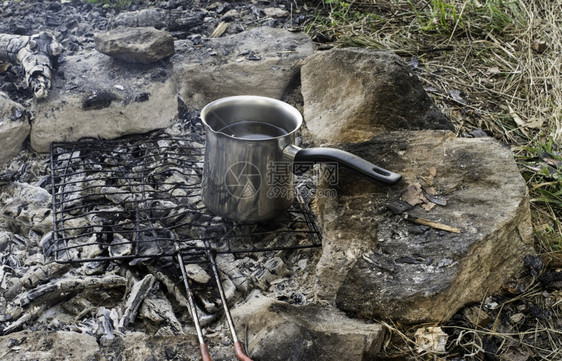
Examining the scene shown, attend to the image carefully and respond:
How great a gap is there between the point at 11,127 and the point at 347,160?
1.99 m

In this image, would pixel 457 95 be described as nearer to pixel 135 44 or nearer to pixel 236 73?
pixel 236 73

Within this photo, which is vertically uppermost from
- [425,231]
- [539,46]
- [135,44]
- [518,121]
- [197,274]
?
[135,44]

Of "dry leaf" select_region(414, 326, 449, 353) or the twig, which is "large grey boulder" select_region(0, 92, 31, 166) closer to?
the twig

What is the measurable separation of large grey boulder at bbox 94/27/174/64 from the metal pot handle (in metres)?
1.56

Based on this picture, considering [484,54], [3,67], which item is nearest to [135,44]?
[3,67]

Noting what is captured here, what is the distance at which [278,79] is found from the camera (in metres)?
3.35

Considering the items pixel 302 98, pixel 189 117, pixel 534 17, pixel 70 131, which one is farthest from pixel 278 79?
pixel 534 17

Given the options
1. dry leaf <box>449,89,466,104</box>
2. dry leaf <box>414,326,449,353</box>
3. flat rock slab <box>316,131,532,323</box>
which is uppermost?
flat rock slab <box>316,131,532,323</box>

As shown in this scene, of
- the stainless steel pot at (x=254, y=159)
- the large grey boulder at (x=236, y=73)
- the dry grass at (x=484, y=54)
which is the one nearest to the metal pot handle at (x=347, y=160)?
the stainless steel pot at (x=254, y=159)

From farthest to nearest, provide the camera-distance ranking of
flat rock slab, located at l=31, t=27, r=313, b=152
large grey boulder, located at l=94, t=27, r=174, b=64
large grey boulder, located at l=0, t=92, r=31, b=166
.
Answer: large grey boulder, located at l=94, t=27, r=174, b=64 < flat rock slab, located at l=31, t=27, r=313, b=152 < large grey boulder, located at l=0, t=92, r=31, b=166

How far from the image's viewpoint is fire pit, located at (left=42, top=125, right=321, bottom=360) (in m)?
2.26

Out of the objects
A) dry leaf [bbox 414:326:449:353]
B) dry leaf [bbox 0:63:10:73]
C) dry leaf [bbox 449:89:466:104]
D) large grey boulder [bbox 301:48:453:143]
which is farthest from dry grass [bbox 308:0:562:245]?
dry leaf [bbox 0:63:10:73]

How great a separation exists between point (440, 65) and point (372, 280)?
2.42m

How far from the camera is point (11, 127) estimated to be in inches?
116
